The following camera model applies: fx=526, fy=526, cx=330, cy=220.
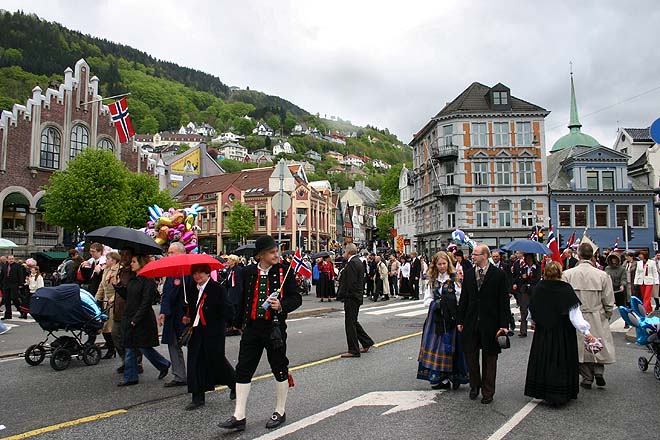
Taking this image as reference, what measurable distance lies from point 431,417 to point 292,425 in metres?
1.55

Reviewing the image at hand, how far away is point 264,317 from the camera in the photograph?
212 inches

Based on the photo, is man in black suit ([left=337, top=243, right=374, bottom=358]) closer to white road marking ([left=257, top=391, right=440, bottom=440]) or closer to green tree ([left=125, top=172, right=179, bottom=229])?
white road marking ([left=257, top=391, right=440, bottom=440])

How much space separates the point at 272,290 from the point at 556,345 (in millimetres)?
3446

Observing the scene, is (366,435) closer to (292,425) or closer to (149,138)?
(292,425)

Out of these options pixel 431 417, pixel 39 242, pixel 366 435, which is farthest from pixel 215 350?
pixel 39 242

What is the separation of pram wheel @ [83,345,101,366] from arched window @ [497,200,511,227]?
4102 cm

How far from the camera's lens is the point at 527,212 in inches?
1781

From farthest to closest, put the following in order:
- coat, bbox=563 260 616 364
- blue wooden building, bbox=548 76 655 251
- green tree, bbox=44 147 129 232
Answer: blue wooden building, bbox=548 76 655 251 < green tree, bbox=44 147 129 232 < coat, bbox=563 260 616 364

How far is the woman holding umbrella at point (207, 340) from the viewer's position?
5961mm

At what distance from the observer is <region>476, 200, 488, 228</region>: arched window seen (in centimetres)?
4556

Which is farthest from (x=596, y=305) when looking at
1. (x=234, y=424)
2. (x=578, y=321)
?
(x=234, y=424)

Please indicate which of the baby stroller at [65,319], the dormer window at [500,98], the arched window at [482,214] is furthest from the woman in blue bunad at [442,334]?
the dormer window at [500,98]

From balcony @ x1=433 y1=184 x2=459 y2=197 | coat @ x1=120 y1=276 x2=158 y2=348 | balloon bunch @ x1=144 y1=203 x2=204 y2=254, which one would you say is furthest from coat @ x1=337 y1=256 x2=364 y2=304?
balcony @ x1=433 y1=184 x2=459 y2=197

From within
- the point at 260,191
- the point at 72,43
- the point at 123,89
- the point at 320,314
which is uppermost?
the point at 72,43
